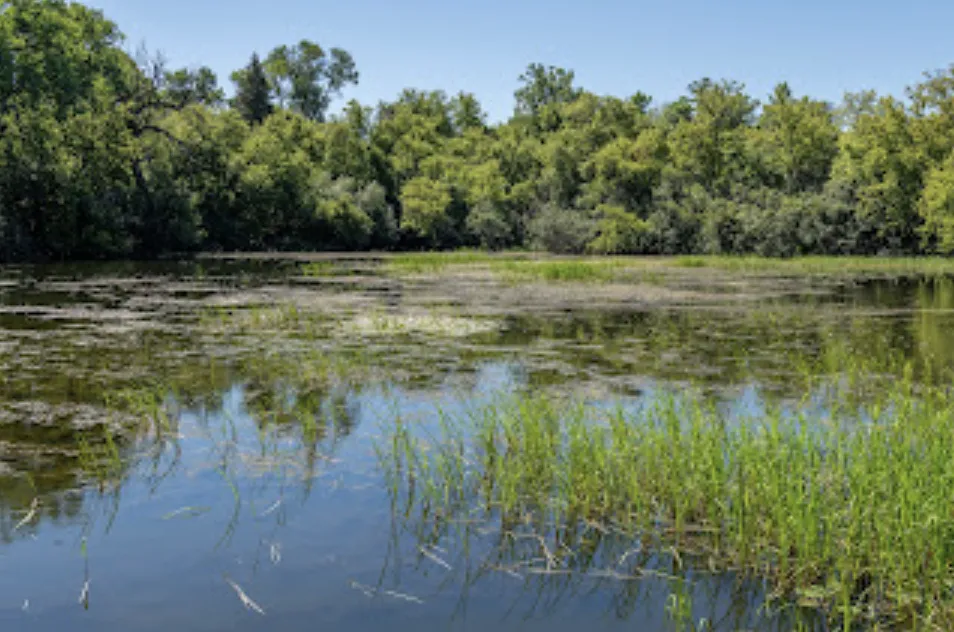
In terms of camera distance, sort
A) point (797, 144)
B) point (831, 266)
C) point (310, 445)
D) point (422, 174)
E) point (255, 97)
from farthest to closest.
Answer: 1. point (255, 97)
2. point (422, 174)
3. point (797, 144)
4. point (831, 266)
5. point (310, 445)

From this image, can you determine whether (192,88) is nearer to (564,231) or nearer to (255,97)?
(255,97)

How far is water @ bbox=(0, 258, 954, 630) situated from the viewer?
15.2 ft

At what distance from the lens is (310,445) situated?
7520 mm

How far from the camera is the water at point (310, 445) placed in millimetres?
4621

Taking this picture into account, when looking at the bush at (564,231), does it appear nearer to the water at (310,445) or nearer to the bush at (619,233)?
the bush at (619,233)

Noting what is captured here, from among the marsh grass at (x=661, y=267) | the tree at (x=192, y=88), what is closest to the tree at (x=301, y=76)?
the tree at (x=192, y=88)

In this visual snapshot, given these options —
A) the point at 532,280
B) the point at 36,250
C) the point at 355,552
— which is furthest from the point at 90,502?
the point at 36,250

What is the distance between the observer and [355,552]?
209 inches

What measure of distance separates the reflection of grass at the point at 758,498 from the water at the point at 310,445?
0.25m

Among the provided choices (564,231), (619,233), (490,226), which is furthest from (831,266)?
(490,226)

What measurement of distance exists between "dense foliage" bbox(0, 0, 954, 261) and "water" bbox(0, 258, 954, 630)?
25778 mm

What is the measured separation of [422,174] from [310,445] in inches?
2385

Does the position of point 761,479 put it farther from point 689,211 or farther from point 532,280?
point 689,211

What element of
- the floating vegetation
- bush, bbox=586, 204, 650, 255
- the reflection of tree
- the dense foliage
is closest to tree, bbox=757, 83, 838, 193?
the dense foliage
